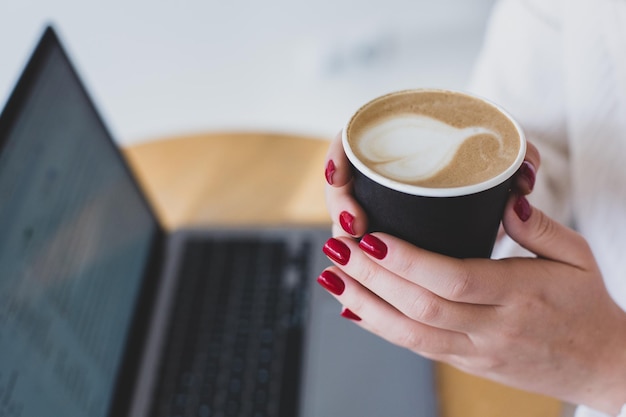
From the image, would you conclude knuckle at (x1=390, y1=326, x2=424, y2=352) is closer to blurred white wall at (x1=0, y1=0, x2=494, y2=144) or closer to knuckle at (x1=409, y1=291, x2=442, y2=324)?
knuckle at (x1=409, y1=291, x2=442, y2=324)

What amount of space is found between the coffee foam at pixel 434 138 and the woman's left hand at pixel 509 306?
54 mm

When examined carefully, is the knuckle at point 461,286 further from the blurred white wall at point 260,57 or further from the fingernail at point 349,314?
the blurred white wall at point 260,57

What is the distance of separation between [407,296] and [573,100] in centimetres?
42

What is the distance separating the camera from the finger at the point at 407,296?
514 mm

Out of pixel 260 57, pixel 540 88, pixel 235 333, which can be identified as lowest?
pixel 260 57

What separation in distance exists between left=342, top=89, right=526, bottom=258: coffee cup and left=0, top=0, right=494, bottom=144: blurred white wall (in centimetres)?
159

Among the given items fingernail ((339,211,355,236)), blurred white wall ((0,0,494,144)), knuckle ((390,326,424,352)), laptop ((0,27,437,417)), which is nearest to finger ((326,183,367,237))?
fingernail ((339,211,355,236))

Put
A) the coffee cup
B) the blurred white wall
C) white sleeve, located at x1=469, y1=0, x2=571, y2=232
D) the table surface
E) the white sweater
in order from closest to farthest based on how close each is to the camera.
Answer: the coffee cup → the white sweater → white sleeve, located at x1=469, y1=0, x2=571, y2=232 → the table surface → the blurred white wall

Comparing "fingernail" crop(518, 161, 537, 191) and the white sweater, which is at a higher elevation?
"fingernail" crop(518, 161, 537, 191)

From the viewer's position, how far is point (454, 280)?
0.48 m

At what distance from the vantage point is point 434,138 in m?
0.49

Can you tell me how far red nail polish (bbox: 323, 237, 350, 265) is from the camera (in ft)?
1.71

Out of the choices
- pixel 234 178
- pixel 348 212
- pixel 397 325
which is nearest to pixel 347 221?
pixel 348 212

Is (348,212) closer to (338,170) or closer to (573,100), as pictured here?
(338,170)
